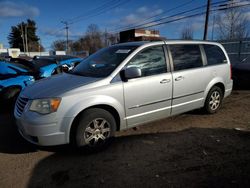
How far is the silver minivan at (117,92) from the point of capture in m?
3.17

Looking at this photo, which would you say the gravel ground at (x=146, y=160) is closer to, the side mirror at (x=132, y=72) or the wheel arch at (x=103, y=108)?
the wheel arch at (x=103, y=108)

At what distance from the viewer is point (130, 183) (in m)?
2.74

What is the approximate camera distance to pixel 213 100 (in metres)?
5.15

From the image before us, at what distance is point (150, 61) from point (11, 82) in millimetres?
3921

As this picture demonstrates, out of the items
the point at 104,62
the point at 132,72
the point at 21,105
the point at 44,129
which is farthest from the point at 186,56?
the point at 21,105

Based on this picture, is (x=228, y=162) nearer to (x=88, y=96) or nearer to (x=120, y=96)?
(x=120, y=96)

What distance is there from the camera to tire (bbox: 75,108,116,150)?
3297 millimetres

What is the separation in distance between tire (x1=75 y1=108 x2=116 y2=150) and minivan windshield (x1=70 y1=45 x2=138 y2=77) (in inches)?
26.6

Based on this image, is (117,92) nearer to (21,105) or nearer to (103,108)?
(103,108)

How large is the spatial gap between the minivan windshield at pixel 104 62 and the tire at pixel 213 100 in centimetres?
222

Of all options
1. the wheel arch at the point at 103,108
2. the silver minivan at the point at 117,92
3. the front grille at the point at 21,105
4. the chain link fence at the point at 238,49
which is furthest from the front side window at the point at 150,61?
the chain link fence at the point at 238,49

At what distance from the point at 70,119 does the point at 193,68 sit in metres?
2.73

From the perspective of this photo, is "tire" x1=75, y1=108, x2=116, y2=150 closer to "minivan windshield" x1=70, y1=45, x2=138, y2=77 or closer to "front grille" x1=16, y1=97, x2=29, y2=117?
"minivan windshield" x1=70, y1=45, x2=138, y2=77

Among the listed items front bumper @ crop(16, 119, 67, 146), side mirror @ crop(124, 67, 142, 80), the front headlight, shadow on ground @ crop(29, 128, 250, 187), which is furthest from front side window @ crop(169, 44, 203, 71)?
front bumper @ crop(16, 119, 67, 146)
